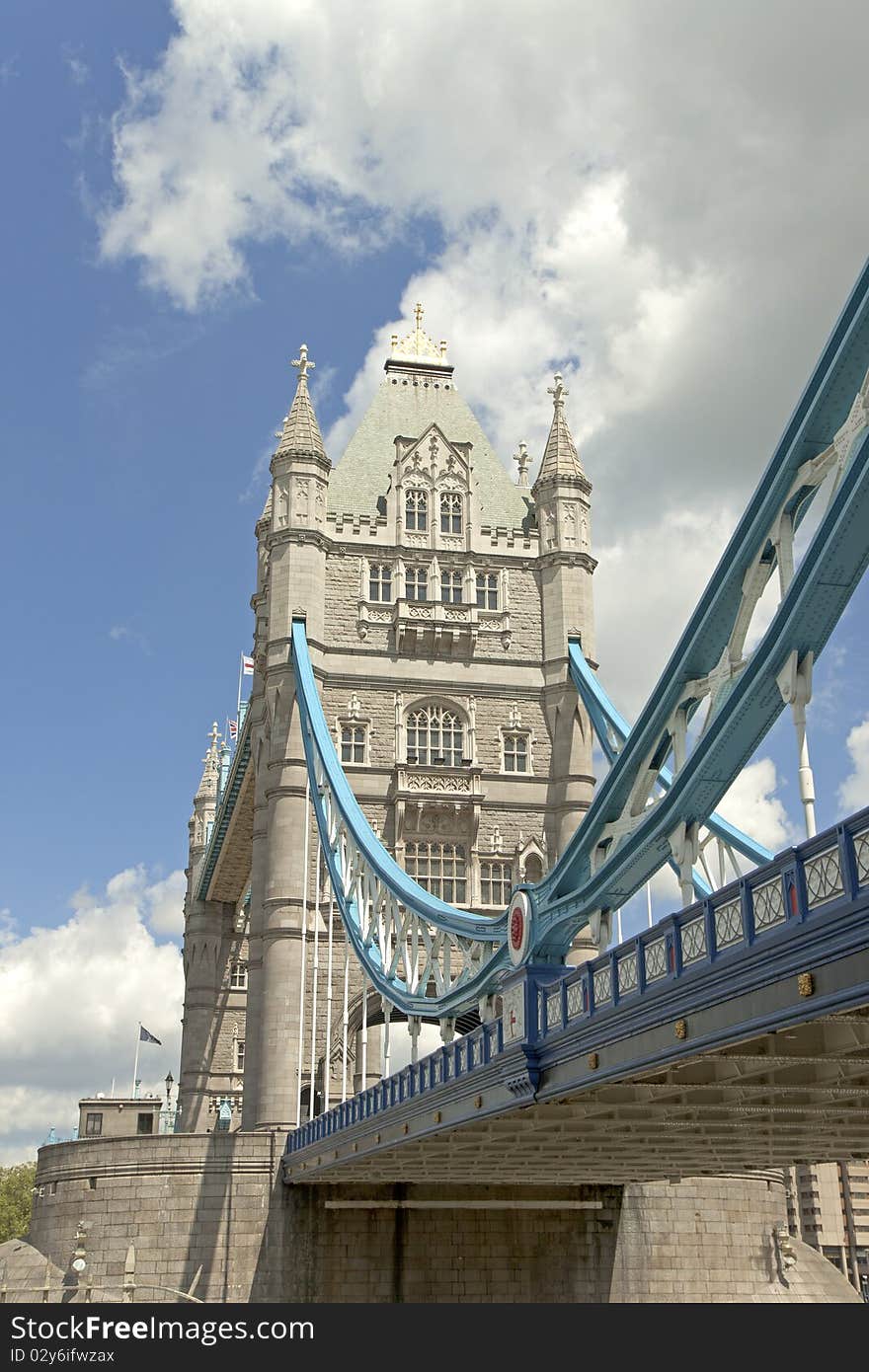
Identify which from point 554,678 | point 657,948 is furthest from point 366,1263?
point 657,948

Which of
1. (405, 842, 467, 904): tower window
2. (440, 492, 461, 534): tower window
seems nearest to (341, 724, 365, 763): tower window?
(405, 842, 467, 904): tower window

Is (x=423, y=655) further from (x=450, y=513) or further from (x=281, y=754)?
(x=281, y=754)

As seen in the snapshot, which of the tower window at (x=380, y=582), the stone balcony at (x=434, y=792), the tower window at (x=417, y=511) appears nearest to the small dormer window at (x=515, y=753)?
the stone balcony at (x=434, y=792)

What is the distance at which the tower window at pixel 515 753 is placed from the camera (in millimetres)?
45156

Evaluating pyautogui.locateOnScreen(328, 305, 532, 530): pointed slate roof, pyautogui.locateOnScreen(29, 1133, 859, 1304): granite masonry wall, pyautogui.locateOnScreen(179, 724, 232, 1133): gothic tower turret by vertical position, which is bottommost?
pyautogui.locateOnScreen(29, 1133, 859, 1304): granite masonry wall

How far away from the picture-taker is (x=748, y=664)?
1573 centimetres

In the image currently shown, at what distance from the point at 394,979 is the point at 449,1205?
6.21m

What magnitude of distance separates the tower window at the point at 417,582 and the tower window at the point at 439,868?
804cm

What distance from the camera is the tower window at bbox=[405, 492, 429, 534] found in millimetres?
47188

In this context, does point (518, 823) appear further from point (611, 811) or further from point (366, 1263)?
point (611, 811)

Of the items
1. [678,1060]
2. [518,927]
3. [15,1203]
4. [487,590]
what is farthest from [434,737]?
[15,1203]

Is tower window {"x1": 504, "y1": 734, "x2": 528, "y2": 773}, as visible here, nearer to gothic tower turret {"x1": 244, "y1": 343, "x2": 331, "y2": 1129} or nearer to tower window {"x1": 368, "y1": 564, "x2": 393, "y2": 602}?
tower window {"x1": 368, "y1": 564, "x2": 393, "y2": 602}

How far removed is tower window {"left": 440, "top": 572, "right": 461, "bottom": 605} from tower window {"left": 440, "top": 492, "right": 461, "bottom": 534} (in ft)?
5.08

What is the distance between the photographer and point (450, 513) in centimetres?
4766
